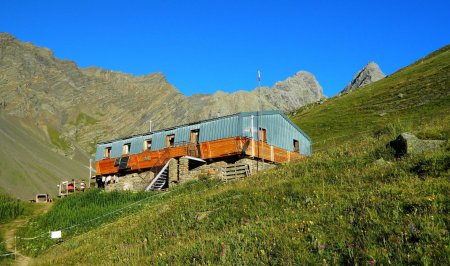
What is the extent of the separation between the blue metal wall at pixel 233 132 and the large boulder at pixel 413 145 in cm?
2272

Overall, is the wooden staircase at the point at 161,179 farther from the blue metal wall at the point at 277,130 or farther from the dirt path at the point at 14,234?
the dirt path at the point at 14,234

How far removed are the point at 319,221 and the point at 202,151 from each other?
30692 millimetres

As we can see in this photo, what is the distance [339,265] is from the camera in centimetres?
784

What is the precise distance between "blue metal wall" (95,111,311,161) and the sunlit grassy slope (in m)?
18.3

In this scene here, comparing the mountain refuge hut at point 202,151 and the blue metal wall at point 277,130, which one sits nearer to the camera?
the mountain refuge hut at point 202,151

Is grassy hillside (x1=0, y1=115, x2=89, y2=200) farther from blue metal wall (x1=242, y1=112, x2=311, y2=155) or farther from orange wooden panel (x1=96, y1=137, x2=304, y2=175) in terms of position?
blue metal wall (x1=242, y1=112, x2=311, y2=155)

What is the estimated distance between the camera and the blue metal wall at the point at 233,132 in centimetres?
3934

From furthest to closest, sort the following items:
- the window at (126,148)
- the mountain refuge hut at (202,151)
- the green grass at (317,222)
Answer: the window at (126,148) → the mountain refuge hut at (202,151) → the green grass at (317,222)

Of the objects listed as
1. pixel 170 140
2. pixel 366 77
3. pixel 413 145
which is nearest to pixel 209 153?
pixel 170 140

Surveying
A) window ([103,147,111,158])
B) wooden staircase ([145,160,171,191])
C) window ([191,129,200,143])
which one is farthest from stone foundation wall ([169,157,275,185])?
window ([103,147,111,158])

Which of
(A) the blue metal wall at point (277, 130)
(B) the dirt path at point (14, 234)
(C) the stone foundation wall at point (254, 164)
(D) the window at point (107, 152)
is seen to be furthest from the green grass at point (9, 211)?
(A) the blue metal wall at point (277, 130)

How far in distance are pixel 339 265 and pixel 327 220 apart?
230 cm

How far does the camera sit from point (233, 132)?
38.9 meters

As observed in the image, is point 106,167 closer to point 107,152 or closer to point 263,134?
point 107,152
